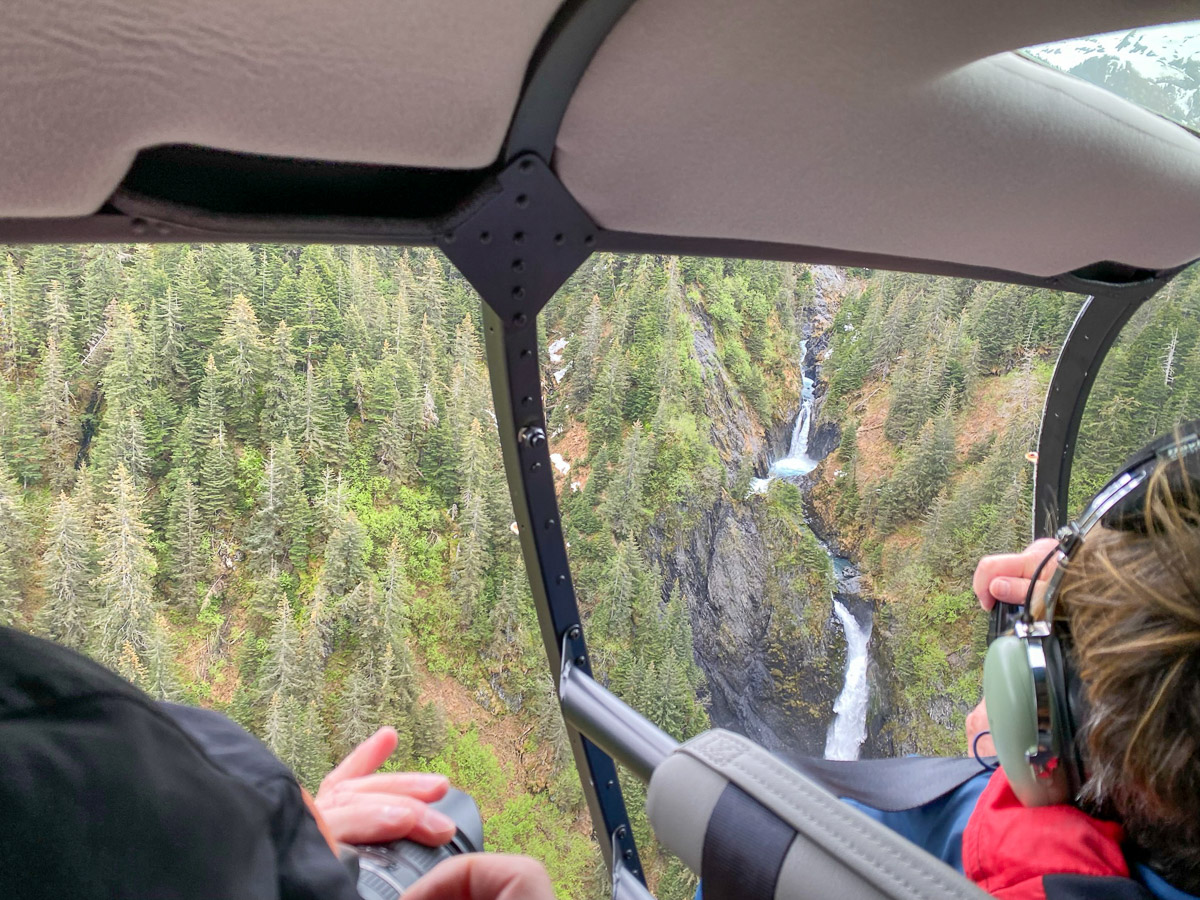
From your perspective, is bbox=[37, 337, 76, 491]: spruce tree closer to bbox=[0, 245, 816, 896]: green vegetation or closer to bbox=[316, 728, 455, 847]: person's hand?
bbox=[0, 245, 816, 896]: green vegetation

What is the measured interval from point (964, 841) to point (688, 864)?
0.40 metres

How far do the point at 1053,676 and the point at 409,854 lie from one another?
0.82m

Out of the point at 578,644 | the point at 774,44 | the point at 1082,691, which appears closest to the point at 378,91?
the point at 774,44

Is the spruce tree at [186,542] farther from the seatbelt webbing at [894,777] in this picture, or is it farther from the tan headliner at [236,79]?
the seatbelt webbing at [894,777]

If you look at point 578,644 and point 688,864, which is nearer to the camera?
point 688,864

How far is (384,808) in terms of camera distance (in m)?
0.94

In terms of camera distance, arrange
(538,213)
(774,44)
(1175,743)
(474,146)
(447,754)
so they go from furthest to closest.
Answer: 1. (447,754)
2. (538,213)
3. (474,146)
4. (774,44)
5. (1175,743)

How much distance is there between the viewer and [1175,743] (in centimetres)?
59

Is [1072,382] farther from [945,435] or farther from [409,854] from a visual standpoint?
[409,854]

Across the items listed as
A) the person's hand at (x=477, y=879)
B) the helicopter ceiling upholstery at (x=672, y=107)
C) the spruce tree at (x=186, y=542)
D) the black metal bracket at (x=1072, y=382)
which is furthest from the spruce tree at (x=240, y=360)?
the black metal bracket at (x=1072, y=382)

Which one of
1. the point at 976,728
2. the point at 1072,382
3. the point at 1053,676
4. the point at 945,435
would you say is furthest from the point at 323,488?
the point at 945,435

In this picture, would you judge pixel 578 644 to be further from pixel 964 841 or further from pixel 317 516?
pixel 964 841

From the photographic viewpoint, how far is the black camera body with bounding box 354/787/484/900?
2.42ft

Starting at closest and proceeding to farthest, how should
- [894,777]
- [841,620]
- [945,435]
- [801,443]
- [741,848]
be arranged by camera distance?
1. [741,848]
2. [894,777]
3. [945,435]
4. [801,443]
5. [841,620]
